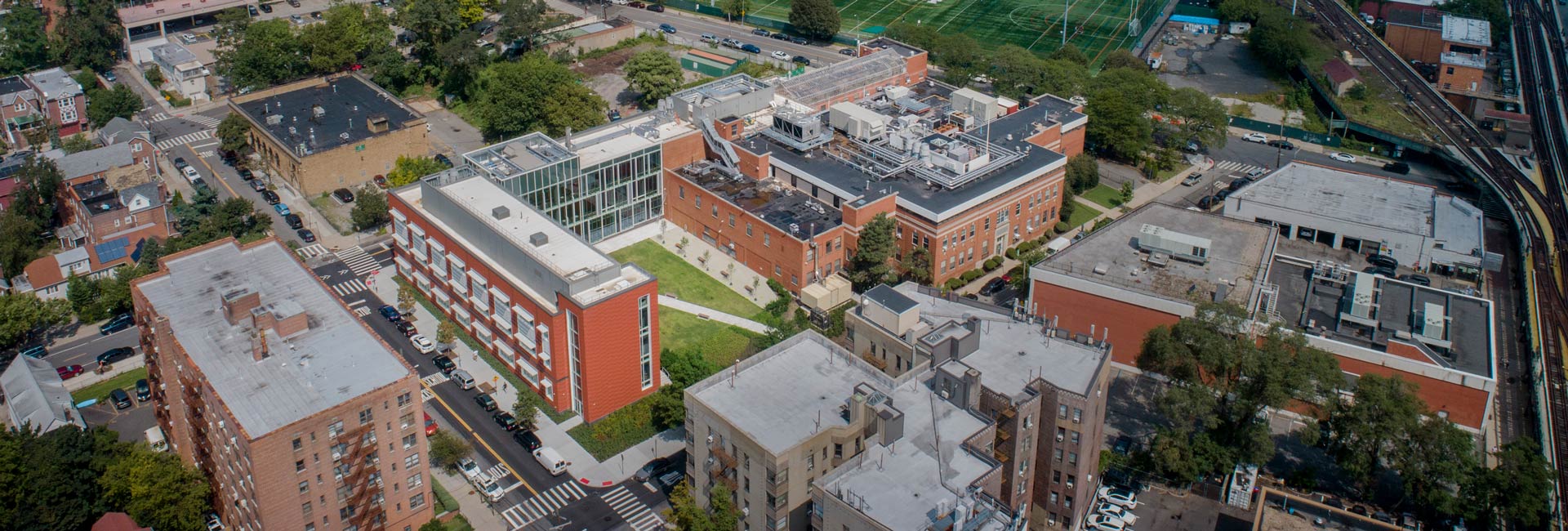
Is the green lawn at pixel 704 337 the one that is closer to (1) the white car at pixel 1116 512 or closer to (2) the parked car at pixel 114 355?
(1) the white car at pixel 1116 512

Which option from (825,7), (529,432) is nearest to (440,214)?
(529,432)

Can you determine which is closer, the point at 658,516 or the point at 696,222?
the point at 658,516

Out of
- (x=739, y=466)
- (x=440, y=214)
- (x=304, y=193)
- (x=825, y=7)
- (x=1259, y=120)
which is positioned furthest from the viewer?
(x=825, y=7)

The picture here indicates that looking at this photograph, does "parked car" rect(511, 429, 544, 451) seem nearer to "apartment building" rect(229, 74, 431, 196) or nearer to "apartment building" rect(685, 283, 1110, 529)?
"apartment building" rect(685, 283, 1110, 529)

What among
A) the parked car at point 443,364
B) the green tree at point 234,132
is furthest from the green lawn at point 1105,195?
the green tree at point 234,132

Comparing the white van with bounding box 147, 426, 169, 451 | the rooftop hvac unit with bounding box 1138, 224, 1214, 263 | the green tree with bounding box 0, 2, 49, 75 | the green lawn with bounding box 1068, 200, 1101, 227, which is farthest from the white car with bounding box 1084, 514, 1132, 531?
the green tree with bounding box 0, 2, 49, 75

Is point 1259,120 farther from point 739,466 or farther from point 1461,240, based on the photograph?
point 739,466

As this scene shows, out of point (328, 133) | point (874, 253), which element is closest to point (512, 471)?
point (874, 253)
